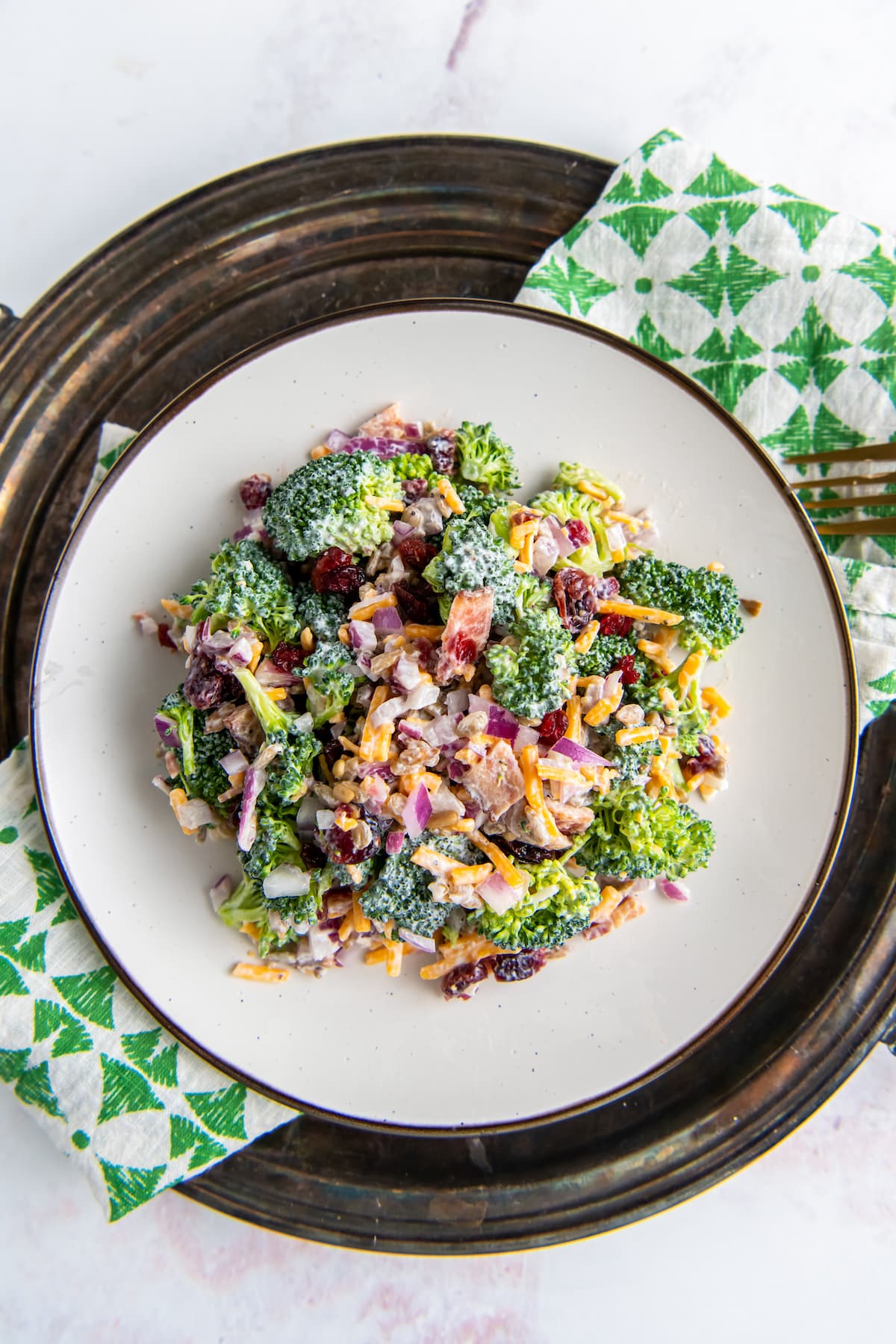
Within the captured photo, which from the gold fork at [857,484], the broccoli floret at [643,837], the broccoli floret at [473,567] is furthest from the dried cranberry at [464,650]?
the gold fork at [857,484]

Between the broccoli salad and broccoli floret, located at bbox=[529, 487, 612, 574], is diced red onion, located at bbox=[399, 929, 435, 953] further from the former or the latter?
broccoli floret, located at bbox=[529, 487, 612, 574]

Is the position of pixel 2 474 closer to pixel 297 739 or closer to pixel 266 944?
pixel 297 739

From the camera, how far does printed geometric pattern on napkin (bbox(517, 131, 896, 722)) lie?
10.4 ft

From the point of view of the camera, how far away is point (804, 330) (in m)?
3.21

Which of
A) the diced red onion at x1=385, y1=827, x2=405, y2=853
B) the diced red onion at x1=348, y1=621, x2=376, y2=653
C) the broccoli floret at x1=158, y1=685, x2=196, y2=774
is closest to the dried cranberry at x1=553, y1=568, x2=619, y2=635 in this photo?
the diced red onion at x1=348, y1=621, x2=376, y2=653

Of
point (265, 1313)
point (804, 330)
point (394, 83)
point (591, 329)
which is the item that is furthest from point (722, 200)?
point (265, 1313)

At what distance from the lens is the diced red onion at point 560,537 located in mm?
2781

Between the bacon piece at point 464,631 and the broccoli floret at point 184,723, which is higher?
the bacon piece at point 464,631

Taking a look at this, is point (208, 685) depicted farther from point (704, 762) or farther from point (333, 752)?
point (704, 762)

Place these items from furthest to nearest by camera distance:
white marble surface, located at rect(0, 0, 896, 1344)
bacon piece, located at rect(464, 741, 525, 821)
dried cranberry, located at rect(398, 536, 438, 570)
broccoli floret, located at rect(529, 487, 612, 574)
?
white marble surface, located at rect(0, 0, 896, 1344)
broccoli floret, located at rect(529, 487, 612, 574)
dried cranberry, located at rect(398, 536, 438, 570)
bacon piece, located at rect(464, 741, 525, 821)

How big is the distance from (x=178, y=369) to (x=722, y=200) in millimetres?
2037

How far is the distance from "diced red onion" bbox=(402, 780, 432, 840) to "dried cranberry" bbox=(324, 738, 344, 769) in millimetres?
287

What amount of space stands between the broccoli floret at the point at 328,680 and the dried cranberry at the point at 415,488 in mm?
552

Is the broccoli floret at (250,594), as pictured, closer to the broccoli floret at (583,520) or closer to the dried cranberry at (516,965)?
the broccoli floret at (583,520)
